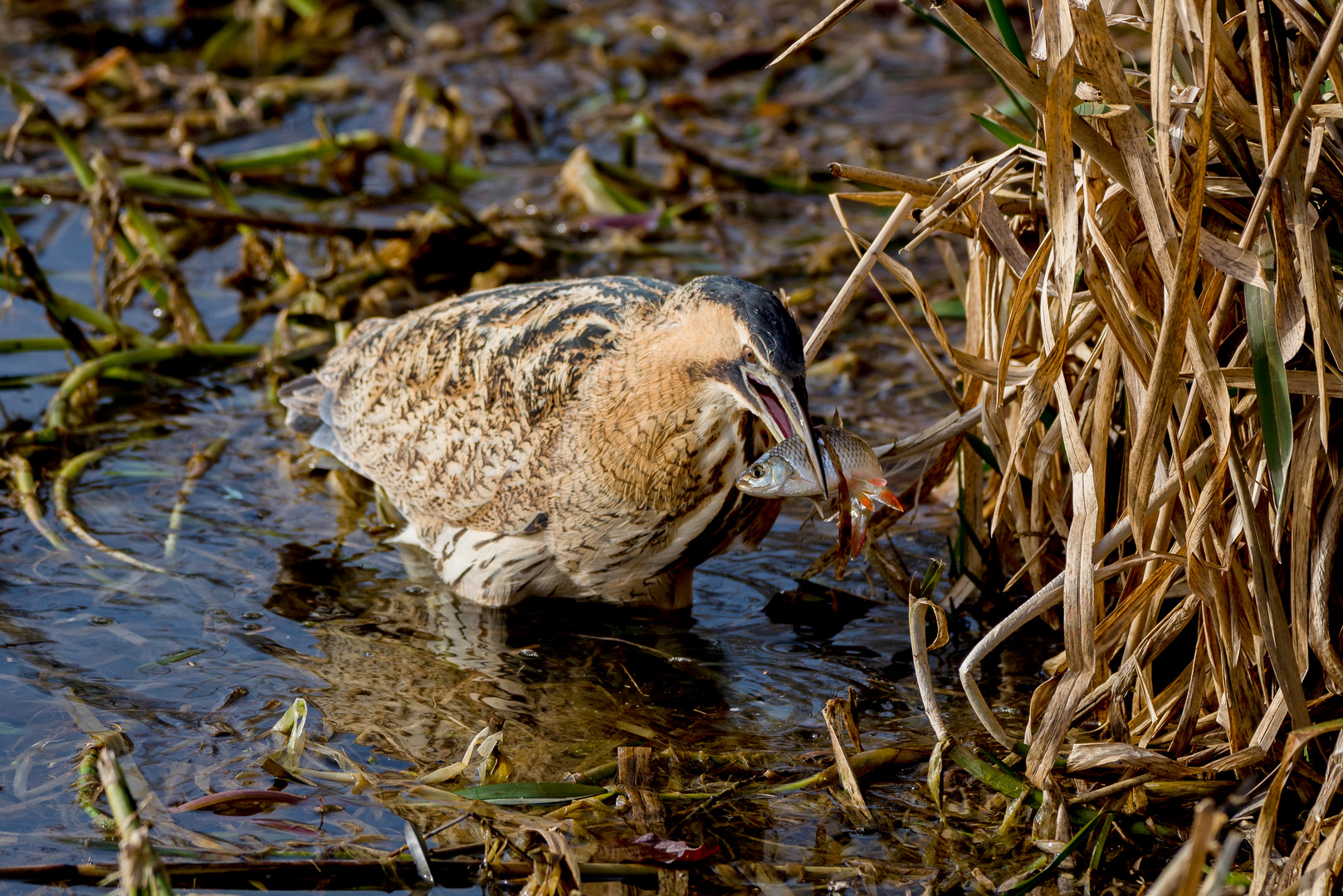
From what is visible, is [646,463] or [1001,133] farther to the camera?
[646,463]

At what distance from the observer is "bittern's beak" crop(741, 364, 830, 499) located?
300 cm

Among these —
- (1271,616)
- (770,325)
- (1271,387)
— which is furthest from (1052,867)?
(770,325)

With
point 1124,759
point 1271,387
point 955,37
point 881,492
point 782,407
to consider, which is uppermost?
point 955,37

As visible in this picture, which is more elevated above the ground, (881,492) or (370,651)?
(881,492)

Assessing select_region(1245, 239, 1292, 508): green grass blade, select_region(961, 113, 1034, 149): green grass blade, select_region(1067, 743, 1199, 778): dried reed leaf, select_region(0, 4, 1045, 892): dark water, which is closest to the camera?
select_region(1245, 239, 1292, 508): green grass blade

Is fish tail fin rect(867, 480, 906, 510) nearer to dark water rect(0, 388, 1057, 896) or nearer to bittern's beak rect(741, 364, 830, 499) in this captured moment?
bittern's beak rect(741, 364, 830, 499)

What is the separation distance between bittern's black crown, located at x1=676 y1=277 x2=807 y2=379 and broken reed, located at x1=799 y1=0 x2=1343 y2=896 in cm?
15

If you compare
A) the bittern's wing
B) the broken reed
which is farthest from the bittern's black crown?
the bittern's wing

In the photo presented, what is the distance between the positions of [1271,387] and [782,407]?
39.1 inches

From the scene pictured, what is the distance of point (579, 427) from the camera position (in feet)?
12.4

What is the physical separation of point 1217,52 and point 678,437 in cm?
151

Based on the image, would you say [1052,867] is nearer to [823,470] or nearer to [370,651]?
[823,470]

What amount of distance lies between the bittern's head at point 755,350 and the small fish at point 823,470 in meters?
0.05

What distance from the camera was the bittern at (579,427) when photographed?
133 inches
